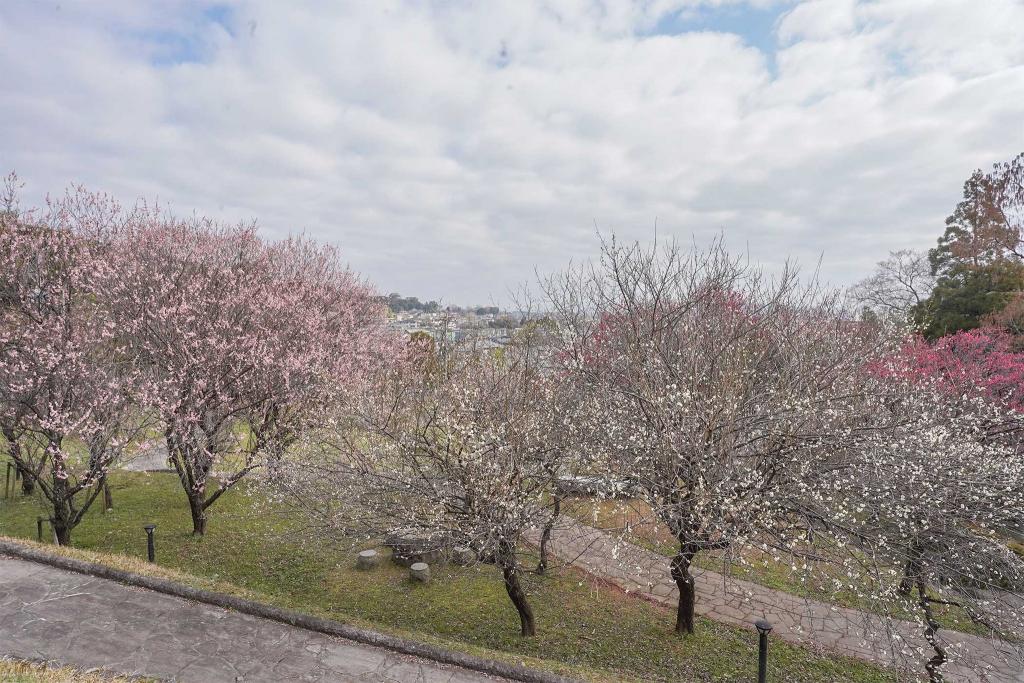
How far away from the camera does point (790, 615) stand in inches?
336

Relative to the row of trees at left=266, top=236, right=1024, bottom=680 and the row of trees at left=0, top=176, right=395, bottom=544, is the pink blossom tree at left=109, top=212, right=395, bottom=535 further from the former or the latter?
the row of trees at left=266, top=236, right=1024, bottom=680

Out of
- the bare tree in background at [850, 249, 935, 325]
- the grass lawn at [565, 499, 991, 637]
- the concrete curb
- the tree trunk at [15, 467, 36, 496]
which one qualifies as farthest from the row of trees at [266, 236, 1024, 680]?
the bare tree in background at [850, 249, 935, 325]

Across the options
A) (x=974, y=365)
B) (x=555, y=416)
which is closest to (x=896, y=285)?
(x=974, y=365)

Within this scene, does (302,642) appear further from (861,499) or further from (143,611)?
(861,499)

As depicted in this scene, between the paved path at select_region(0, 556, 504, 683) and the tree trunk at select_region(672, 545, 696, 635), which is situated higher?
the paved path at select_region(0, 556, 504, 683)

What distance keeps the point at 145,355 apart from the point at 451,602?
8.33 metres

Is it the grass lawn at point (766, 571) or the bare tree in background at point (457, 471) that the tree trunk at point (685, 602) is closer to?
the grass lawn at point (766, 571)

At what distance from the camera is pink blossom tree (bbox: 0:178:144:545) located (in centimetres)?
852

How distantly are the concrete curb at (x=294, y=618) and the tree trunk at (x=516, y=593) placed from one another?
1.32 metres

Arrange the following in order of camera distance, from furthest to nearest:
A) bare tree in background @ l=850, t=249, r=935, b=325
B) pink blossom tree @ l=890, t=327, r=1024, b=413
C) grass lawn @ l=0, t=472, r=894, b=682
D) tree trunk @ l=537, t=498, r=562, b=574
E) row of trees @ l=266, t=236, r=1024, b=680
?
1. bare tree in background @ l=850, t=249, r=935, b=325
2. pink blossom tree @ l=890, t=327, r=1024, b=413
3. tree trunk @ l=537, t=498, r=562, b=574
4. grass lawn @ l=0, t=472, r=894, b=682
5. row of trees @ l=266, t=236, r=1024, b=680

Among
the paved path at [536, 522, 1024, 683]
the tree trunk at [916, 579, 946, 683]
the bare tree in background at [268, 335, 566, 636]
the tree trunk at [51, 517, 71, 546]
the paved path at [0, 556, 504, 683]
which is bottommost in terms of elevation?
the paved path at [536, 522, 1024, 683]

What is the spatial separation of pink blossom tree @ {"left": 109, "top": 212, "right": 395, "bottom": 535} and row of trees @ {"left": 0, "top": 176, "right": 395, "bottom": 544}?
42 millimetres

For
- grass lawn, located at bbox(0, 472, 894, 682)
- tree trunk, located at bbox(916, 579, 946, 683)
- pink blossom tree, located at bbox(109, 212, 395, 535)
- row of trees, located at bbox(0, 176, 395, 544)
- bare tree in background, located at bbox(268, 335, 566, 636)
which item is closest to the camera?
tree trunk, located at bbox(916, 579, 946, 683)

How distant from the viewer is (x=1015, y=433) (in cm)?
1145
